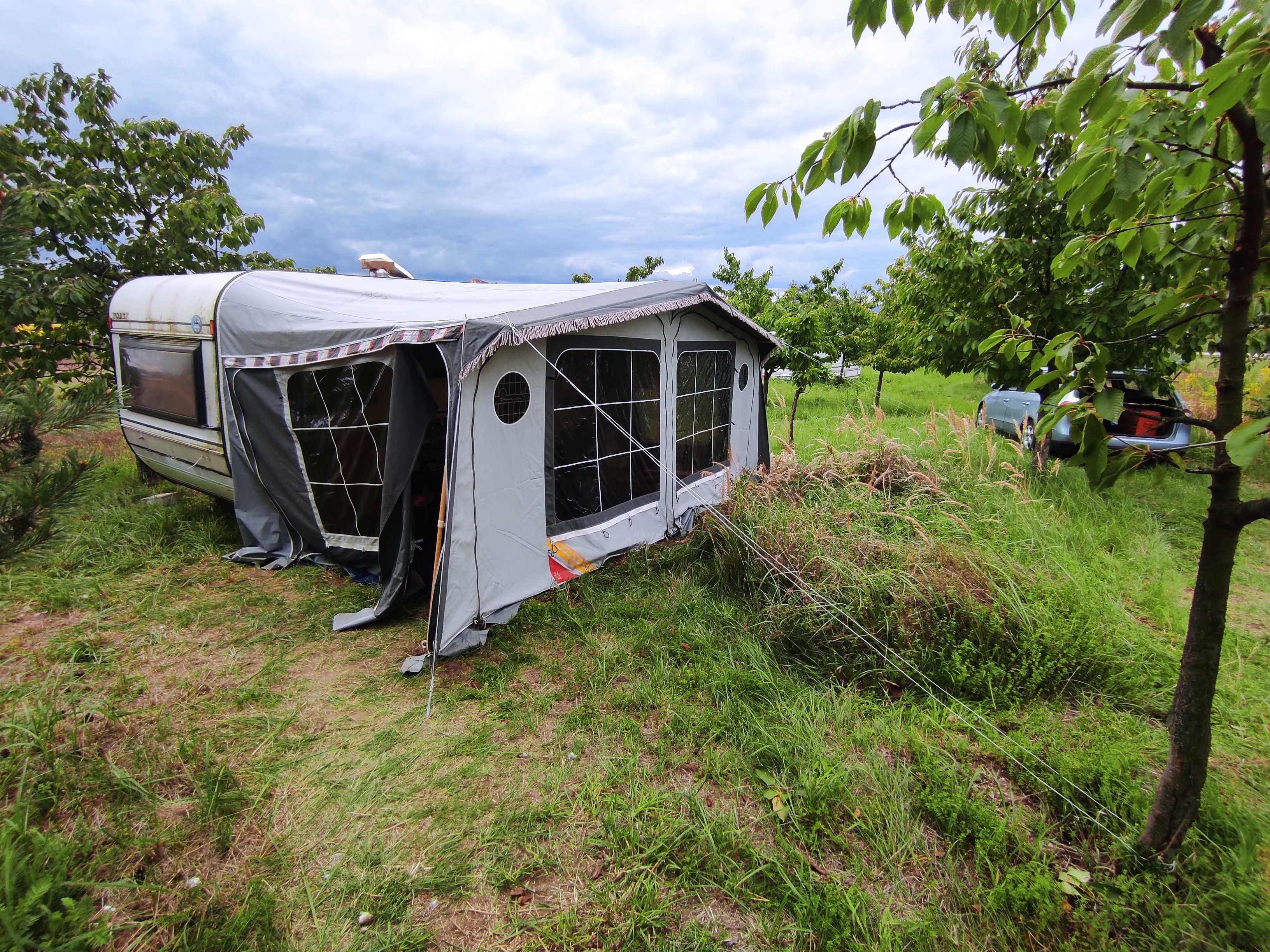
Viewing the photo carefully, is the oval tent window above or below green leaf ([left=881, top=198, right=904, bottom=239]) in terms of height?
below

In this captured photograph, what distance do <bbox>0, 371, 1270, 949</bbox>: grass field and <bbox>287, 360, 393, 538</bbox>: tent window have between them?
2.00ft

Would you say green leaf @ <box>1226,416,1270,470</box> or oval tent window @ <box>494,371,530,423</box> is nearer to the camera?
green leaf @ <box>1226,416,1270,470</box>

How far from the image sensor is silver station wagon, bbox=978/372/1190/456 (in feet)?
16.9

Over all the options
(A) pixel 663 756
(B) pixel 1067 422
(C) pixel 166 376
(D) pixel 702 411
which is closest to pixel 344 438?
(C) pixel 166 376

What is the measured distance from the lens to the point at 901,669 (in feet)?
9.39

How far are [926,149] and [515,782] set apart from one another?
→ 2686 millimetres

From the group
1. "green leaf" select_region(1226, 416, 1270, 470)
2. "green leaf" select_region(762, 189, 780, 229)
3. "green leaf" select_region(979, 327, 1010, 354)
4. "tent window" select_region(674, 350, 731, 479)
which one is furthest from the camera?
"tent window" select_region(674, 350, 731, 479)

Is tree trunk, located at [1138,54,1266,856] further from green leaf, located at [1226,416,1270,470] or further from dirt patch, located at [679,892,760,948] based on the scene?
dirt patch, located at [679,892,760,948]

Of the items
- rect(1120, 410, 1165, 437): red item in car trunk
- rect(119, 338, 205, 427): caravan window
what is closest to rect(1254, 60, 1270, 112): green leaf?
rect(1120, 410, 1165, 437): red item in car trunk

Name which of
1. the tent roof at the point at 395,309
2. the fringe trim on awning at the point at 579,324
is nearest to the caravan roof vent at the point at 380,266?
the tent roof at the point at 395,309

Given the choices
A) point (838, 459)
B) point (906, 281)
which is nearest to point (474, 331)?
point (838, 459)

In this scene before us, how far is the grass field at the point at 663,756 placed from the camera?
1825 millimetres

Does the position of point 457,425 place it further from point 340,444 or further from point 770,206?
point 770,206

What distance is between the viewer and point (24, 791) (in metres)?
2.19
